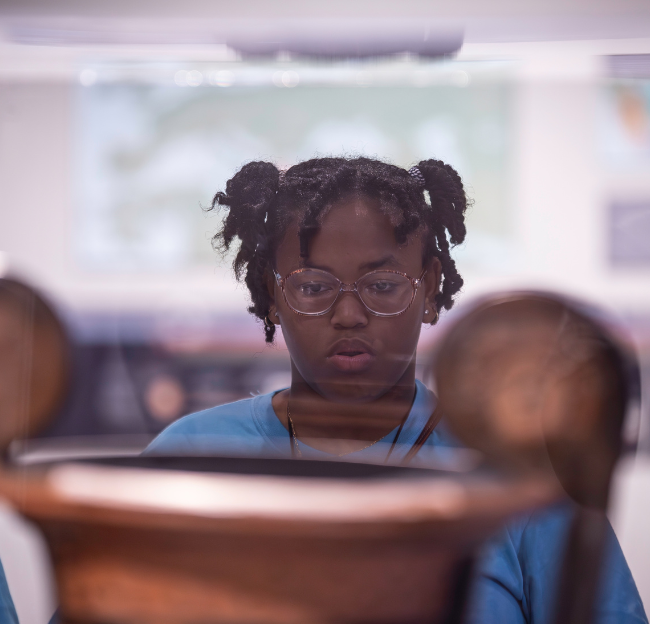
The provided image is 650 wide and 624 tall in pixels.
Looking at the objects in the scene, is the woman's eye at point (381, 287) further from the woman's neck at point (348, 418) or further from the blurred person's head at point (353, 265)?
the woman's neck at point (348, 418)

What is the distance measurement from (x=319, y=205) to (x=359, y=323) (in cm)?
22

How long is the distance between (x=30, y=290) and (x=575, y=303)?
3.15 feet

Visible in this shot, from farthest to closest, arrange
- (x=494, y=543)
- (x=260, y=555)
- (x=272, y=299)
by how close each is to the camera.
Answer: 1. (x=272, y=299)
2. (x=494, y=543)
3. (x=260, y=555)

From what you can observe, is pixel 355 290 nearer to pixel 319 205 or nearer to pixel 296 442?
pixel 319 205

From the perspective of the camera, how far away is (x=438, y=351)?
2.79 ft

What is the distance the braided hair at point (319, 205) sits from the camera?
3.49 ft

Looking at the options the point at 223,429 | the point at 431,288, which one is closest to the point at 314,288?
the point at 431,288

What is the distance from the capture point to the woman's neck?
3.45 ft

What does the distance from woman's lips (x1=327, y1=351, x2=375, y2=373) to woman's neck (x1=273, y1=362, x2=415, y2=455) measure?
6cm

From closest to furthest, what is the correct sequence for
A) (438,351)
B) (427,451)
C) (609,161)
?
(438,351), (427,451), (609,161)

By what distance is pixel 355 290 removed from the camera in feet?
3.40

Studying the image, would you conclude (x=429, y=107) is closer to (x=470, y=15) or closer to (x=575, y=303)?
(x=470, y=15)

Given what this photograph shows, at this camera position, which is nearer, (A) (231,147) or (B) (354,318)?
(B) (354,318)

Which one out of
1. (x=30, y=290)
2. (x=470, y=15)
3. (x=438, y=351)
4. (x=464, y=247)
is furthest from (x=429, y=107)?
(x=30, y=290)
